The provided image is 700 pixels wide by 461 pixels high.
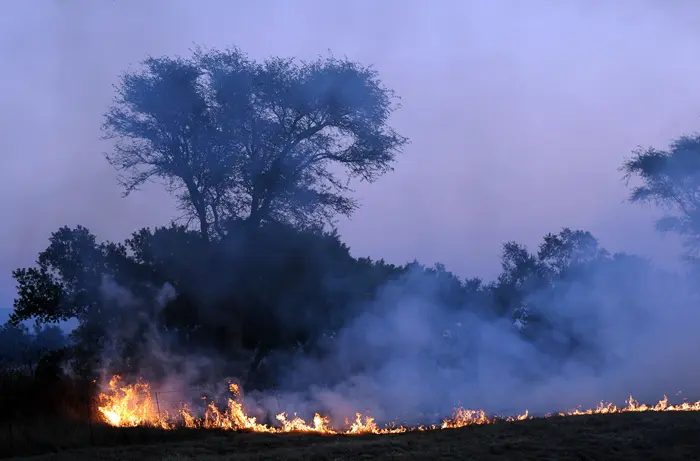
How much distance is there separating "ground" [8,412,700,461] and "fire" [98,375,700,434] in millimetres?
1904

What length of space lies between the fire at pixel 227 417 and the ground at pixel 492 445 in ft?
6.25

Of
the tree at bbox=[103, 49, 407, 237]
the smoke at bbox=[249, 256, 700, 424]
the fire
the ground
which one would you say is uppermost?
the tree at bbox=[103, 49, 407, 237]

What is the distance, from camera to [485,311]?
24.5 m

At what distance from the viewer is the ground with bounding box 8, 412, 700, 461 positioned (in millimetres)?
13203

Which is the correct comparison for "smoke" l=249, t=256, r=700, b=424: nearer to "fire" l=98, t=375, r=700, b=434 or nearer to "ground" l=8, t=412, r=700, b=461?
"fire" l=98, t=375, r=700, b=434

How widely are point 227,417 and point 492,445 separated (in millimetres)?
8263

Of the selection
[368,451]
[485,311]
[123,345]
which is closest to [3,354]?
[123,345]

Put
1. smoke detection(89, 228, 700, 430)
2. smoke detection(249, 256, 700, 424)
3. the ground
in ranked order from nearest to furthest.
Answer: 1. the ground
2. smoke detection(249, 256, 700, 424)
3. smoke detection(89, 228, 700, 430)

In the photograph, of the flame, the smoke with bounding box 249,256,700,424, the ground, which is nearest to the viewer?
the ground

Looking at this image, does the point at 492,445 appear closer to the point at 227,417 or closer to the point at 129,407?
the point at 227,417

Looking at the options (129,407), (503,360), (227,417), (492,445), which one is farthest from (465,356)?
(129,407)

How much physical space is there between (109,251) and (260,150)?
704 cm

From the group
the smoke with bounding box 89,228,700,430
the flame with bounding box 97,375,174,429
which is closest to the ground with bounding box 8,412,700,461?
the flame with bounding box 97,375,174,429

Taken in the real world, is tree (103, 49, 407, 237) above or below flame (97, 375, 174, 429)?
above
